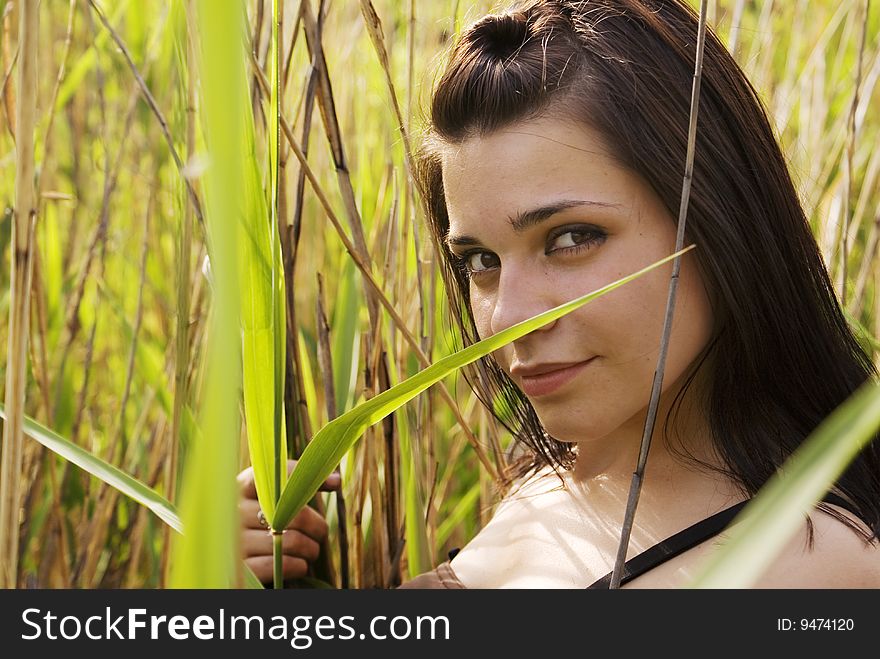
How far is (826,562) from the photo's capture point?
1.92ft

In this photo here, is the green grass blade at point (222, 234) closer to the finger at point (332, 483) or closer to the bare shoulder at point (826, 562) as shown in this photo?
the bare shoulder at point (826, 562)

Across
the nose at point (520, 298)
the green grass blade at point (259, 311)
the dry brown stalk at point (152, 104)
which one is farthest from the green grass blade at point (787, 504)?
the dry brown stalk at point (152, 104)

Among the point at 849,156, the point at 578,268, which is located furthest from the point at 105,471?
the point at 849,156

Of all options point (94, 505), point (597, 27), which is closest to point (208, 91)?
point (597, 27)

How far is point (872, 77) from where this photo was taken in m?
0.98

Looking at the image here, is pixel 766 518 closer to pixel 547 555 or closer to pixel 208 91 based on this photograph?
pixel 208 91

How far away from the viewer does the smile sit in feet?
2.12

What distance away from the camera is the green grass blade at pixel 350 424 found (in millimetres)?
395

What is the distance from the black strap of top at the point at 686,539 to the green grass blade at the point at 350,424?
0.26 metres

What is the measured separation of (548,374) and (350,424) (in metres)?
0.24

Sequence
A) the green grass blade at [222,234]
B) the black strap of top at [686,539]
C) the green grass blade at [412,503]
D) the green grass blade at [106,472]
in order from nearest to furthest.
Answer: the green grass blade at [222,234]
the green grass blade at [106,472]
the black strap of top at [686,539]
the green grass blade at [412,503]

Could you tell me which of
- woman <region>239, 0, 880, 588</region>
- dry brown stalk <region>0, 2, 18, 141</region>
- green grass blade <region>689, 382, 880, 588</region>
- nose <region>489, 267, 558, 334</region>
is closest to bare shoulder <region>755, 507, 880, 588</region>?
woman <region>239, 0, 880, 588</region>

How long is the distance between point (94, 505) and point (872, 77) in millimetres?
1086

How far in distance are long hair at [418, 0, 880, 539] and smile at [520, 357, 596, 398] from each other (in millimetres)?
119
